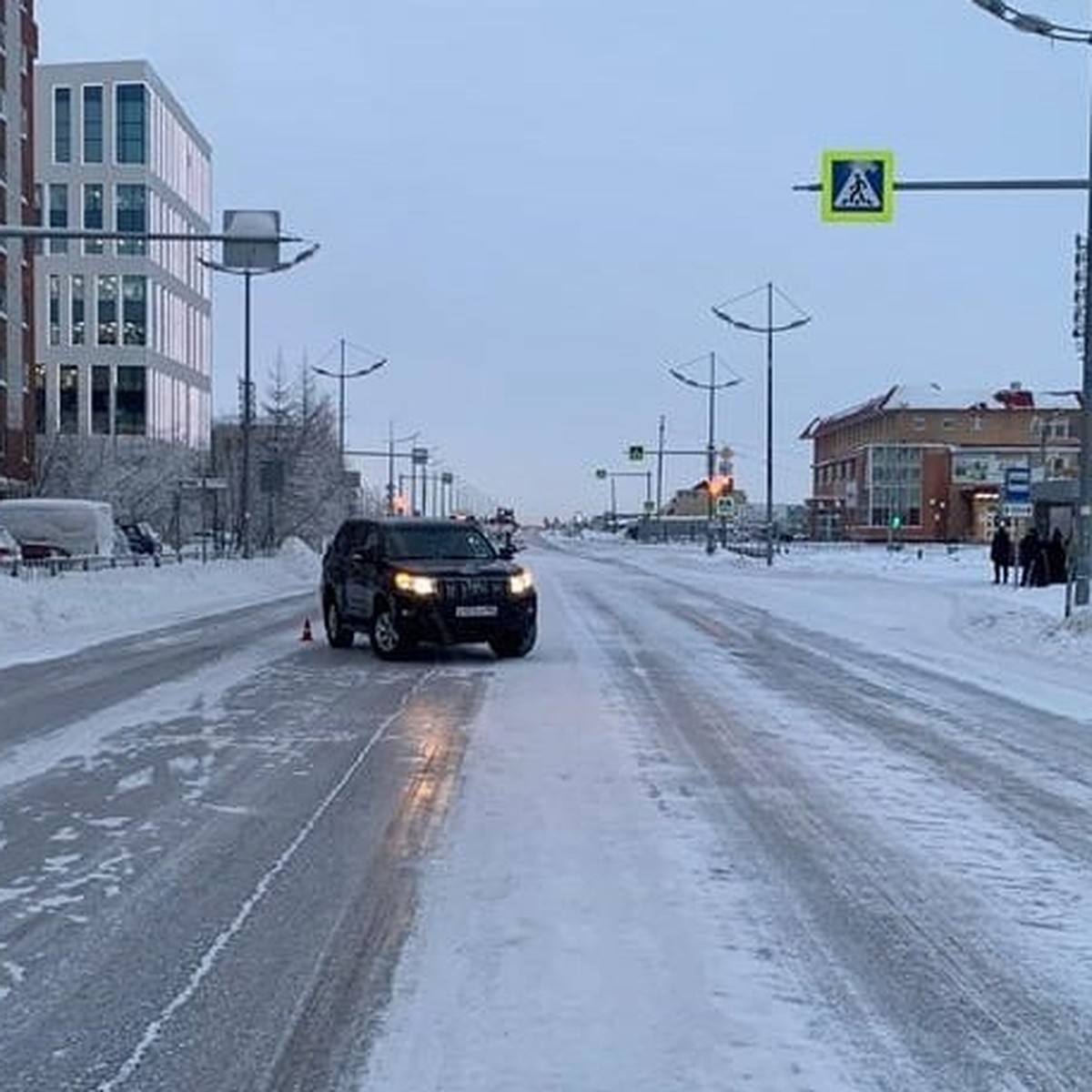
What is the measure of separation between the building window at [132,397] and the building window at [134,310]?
194 centimetres

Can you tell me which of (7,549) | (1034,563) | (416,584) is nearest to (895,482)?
(1034,563)

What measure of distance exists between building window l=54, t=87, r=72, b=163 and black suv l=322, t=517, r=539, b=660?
84.8 meters

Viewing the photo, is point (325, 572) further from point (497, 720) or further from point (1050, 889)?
point (1050, 889)

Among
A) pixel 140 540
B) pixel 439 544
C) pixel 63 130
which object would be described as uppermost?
pixel 63 130

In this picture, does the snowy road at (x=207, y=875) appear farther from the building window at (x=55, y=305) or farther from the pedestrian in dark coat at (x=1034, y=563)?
the building window at (x=55, y=305)

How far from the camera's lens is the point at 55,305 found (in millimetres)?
98312

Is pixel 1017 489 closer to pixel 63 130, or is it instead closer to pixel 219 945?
pixel 219 945

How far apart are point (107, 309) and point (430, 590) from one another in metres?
84.4

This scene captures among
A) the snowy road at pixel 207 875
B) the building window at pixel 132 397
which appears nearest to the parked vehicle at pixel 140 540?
the building window at pixel 132 397

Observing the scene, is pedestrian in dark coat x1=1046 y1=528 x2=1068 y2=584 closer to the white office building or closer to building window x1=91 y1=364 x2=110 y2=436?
the white office building

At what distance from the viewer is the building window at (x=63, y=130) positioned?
96.7 meters

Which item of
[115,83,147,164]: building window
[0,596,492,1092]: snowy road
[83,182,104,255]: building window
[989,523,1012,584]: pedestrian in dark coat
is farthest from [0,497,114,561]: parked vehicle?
[115,83,147,164]: building window

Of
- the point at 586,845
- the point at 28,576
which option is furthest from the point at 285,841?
the point at 28,576

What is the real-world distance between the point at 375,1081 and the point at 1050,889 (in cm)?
362
